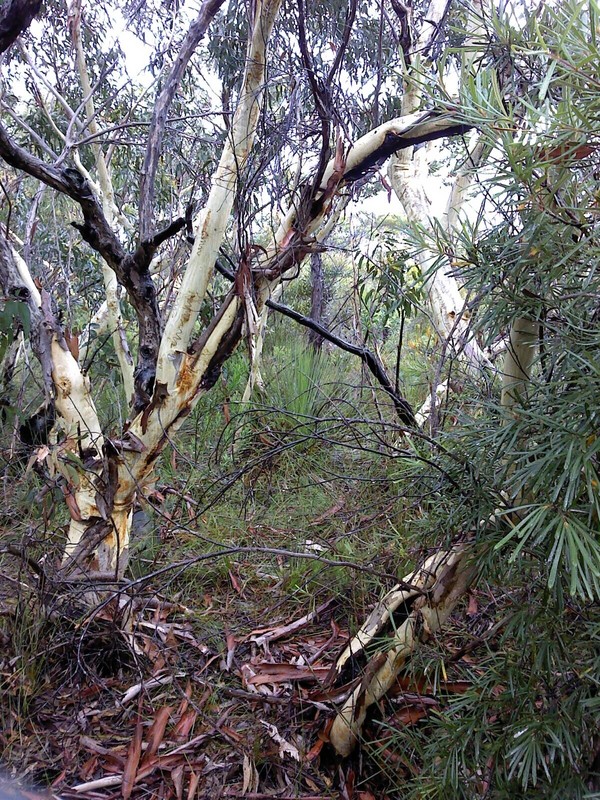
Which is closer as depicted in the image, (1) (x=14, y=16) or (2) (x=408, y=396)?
(1) (x=14, y=16)

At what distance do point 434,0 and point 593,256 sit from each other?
392 centimetres

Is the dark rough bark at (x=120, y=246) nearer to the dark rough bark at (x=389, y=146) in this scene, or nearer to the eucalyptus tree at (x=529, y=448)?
the dark rough bark at (x=389, y=146)

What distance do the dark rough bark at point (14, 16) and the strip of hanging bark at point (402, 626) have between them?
2.10 meters

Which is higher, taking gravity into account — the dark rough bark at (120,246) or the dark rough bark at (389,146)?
the dark rough bark at (389,146)

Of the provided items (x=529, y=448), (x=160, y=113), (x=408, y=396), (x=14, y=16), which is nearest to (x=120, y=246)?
(x=160, y=113)

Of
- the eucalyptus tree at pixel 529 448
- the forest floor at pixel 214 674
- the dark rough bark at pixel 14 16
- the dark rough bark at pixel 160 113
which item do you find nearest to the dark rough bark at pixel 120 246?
the dark rough bark at pixel 160 113

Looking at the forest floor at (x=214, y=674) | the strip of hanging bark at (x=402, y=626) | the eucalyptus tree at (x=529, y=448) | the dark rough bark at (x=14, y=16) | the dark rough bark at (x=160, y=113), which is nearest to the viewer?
the eucalyptus tree at (x=529, y=448)

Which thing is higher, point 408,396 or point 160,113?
point 160,113

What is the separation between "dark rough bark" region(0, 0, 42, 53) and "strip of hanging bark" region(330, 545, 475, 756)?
6.89 feet

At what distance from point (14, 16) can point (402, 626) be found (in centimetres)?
223

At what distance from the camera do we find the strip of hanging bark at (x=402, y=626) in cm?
165

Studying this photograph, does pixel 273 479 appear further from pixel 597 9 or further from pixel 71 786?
pixel 597 9

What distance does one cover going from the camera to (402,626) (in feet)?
5.68

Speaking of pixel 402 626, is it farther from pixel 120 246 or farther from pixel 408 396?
pixel 408 396
